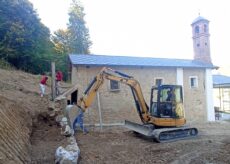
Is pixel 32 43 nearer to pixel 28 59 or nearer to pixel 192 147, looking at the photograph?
pixel 28 59

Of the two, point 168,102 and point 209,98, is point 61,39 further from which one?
point 168,102

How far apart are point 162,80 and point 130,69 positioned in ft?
8.97

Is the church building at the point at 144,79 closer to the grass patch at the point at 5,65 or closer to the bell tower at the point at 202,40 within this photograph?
the bell tower at the point at 202,40

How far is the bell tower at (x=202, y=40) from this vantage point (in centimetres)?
2142

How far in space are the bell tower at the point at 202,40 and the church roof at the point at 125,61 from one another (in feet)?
4.97

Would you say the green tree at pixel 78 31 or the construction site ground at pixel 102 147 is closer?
the construction site ground at pixel 102 147

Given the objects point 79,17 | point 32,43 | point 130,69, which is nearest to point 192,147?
point 130,69

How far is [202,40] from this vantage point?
2184 cm

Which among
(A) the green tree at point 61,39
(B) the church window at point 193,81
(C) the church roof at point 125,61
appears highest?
(A) the green tree at point 61,39

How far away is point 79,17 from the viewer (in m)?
34.4

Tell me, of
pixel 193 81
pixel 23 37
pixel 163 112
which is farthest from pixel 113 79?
→ pixel 23 37

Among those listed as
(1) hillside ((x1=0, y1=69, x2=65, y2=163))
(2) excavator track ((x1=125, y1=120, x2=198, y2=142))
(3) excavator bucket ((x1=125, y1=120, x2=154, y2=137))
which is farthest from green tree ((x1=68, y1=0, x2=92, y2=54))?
(2) excavator track ((x1=125, y1=120, x2=198, y2=142))

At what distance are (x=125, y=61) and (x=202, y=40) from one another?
340 inches

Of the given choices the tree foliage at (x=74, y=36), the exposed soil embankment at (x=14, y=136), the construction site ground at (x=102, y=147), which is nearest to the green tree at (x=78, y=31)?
the tree foliage at (x=74, y=36)
